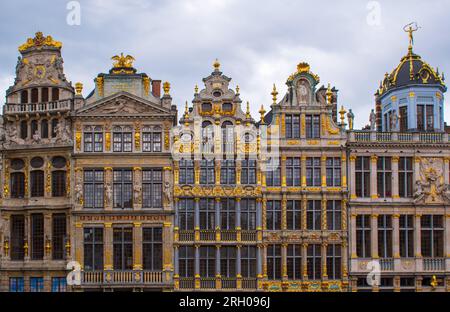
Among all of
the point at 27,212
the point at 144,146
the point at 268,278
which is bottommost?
the point at 268,278

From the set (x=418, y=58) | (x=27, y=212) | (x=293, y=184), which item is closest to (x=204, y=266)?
(x=293, y=184)

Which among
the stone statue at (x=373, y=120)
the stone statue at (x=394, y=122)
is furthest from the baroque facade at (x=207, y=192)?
the stone statue at (x=373, y=120)

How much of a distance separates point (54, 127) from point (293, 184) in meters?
13.1

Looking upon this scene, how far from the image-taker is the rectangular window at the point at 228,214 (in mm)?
43812

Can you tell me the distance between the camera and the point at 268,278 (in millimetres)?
43750

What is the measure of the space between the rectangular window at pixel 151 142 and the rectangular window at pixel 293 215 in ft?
24.7

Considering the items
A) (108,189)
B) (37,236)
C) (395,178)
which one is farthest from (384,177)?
(37,236)

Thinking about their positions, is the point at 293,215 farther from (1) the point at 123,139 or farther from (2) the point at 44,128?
(2) the point at 44,128

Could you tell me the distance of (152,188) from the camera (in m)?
43.8

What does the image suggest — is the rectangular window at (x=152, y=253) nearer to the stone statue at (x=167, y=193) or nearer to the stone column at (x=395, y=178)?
the stone statue at (x=167, y=193)

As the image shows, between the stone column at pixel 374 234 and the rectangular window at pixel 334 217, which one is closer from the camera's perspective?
the stone column at pixel 374 234

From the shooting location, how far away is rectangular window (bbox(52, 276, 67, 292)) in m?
43.1
